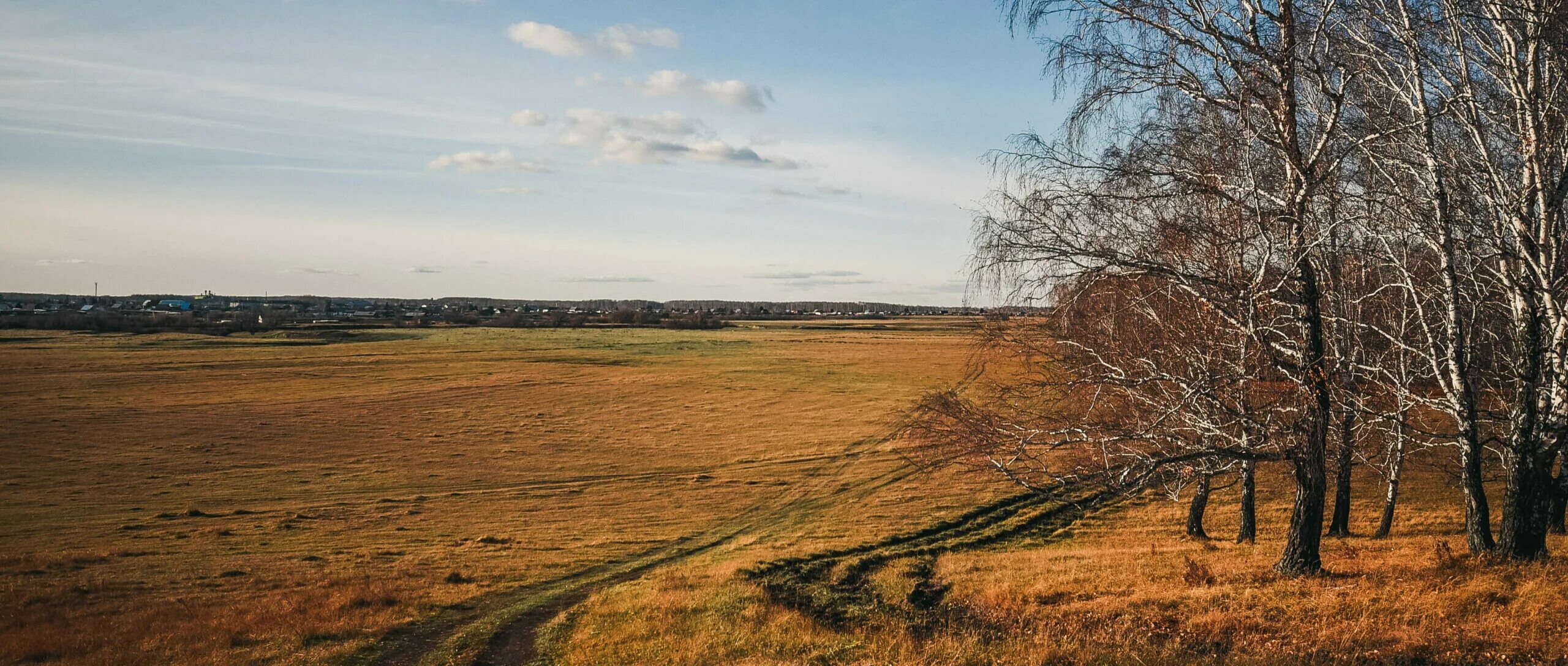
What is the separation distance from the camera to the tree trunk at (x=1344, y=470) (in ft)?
39.1

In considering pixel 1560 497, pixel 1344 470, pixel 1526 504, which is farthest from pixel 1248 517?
pixel 1526 504

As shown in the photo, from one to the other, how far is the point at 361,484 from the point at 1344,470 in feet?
129

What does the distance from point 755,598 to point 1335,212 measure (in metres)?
10.9

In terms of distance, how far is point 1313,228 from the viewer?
10.3 m

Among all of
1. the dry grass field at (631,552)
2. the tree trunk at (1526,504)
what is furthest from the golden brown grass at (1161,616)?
the tree trunk at (1526,504)

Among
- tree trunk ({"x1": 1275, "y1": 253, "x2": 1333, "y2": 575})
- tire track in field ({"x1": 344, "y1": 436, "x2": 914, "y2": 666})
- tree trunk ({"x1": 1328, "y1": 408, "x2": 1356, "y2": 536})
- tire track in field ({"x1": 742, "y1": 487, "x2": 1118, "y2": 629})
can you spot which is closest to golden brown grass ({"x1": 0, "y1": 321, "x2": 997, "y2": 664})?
tire track in field ({"x1": 344, "y1": 436, "x2": 914, "y2": 666})

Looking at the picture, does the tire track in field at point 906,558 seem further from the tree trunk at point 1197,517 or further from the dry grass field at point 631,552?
the tree trunk at point 1197,517

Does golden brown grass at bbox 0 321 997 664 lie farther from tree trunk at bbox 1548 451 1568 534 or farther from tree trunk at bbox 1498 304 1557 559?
tree trunk at bbox 1498 304 1557 559

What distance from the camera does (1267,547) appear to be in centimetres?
1686

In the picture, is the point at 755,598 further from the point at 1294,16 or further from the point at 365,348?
the point at 365,348

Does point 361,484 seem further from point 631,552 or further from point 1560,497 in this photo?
point 1560,497

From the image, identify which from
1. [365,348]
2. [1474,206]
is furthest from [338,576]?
[365,348]

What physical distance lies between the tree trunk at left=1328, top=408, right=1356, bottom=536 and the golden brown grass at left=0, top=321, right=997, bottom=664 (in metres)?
12.6

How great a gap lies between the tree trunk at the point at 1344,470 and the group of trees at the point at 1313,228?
0.19 meters
